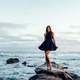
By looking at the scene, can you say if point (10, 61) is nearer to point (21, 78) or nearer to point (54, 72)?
point (21, 78)

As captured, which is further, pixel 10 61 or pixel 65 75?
pixel 10 61

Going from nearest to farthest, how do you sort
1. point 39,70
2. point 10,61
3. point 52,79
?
point 52,79
point 39,70
point 10,61

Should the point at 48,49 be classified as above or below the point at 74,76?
above

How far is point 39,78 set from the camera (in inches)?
1026

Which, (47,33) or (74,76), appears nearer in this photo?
(47,33)

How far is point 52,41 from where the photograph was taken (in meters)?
26.5

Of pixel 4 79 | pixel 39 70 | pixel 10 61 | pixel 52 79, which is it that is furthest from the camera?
pixel 10 61

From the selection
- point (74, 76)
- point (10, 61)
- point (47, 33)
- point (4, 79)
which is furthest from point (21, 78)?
point (10, 61)

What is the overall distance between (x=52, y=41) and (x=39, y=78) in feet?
8.02

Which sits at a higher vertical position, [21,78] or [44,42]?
[44,42]

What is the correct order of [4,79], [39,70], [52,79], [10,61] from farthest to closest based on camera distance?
[10,61]
[4,79]
[39,70]
[52,79]

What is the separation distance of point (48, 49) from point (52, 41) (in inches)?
22.0

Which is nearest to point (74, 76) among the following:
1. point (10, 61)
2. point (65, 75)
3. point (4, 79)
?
point (65, 75)

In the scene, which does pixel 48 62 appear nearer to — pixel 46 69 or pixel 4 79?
pixel 46 69
